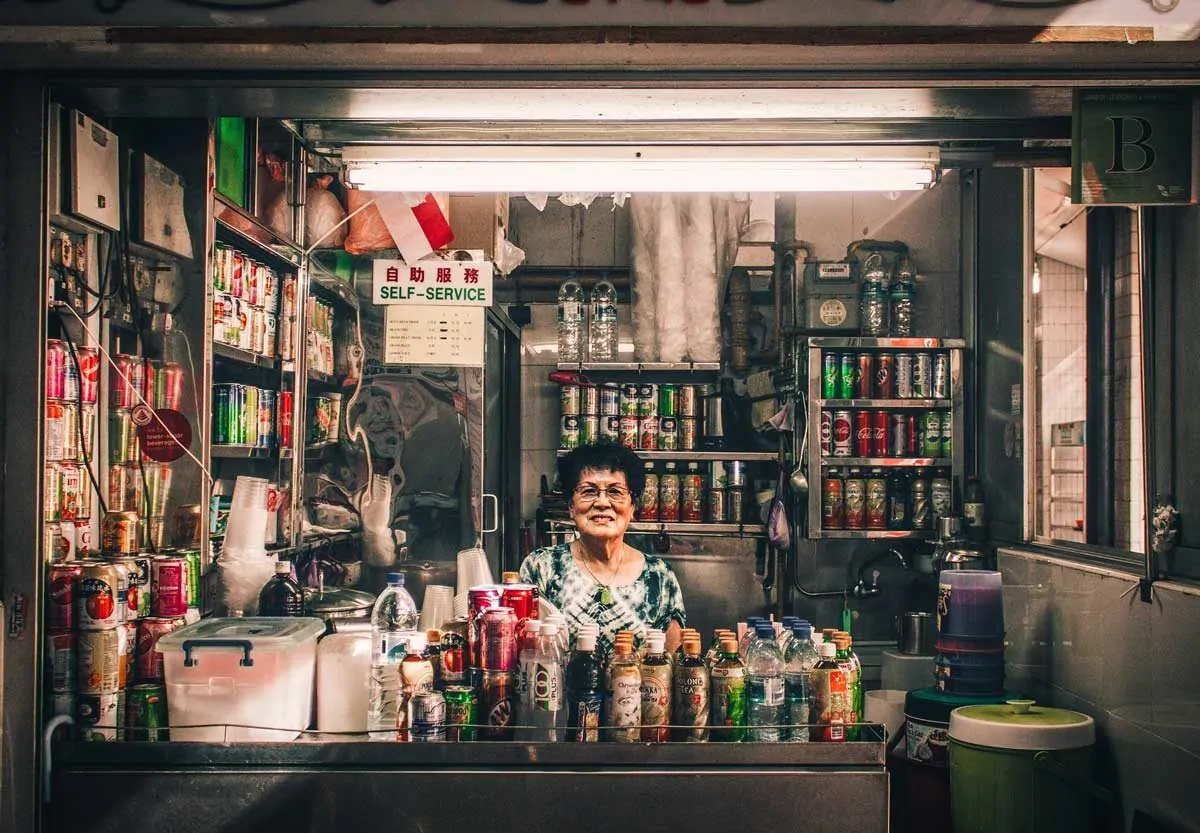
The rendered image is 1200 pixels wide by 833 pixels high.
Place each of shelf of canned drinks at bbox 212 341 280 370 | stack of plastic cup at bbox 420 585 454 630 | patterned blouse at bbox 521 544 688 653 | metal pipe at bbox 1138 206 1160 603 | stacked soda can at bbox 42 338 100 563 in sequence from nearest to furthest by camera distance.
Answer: stacked soda can at bbox 42 338 100 563 < metal pipe at bbox 1138 206 1160 603 < shelf of canned drinks at bbox 212 341 280 370 < stack of plastic cup at bbox 420 585 454 630 < patterned blouse at bbox 521 544 688 653

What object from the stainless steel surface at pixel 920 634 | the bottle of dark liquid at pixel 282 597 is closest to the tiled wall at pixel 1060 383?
the stainless steel surface at pixel 920 634

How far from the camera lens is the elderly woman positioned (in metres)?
4.05

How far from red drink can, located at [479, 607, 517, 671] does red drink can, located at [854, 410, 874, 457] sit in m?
3.56

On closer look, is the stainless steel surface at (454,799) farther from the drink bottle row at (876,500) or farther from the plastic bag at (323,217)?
the drink bottle row at (876,500)

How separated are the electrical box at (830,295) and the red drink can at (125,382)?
145 inches

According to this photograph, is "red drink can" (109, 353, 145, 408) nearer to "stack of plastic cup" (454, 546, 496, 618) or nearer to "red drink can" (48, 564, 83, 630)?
"red drink can" (48, 564, 83, 630)

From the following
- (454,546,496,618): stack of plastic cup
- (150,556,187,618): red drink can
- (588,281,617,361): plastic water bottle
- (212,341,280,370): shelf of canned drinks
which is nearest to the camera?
(150,556,187,618): red drink can

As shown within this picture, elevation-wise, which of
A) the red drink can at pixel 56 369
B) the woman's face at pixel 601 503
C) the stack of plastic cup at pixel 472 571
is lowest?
the stack of plastic cup at pixel 472 571

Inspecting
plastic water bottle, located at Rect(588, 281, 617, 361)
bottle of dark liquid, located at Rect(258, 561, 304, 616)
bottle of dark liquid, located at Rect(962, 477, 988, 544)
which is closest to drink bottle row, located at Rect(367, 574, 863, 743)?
bottle of dark liquid, located at Rect(258, 561, 304, 616)

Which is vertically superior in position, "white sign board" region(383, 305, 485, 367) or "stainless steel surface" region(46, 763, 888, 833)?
"white sign board" region(383, 305, 485, 367)

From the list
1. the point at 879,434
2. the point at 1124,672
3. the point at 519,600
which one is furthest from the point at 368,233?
the point at 1124,672

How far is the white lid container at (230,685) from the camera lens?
2.66 m

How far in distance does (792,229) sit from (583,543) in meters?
3.09

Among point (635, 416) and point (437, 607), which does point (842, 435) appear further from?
point (437, 607)
